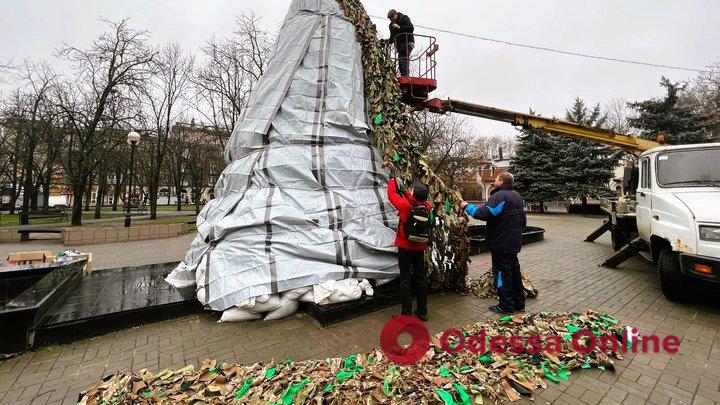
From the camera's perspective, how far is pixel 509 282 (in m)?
4.27

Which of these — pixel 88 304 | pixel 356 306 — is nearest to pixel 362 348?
pixel 356 306

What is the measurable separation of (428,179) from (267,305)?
3159 millimetres

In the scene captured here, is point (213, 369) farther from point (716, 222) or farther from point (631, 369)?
point (716, 222)

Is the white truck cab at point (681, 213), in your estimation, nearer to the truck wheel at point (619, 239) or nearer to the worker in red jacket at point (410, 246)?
the truck wheel at point (619, 239)

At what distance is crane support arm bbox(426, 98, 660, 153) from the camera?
9.15 meters

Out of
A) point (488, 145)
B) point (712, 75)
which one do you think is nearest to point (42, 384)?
point (712, 75)

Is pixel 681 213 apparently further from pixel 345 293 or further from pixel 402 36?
pixel 402 36

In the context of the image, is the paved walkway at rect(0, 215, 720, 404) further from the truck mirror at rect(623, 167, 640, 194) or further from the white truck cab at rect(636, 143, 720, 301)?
Answer: the truck mirror at rect(623, 167, 640, 194)

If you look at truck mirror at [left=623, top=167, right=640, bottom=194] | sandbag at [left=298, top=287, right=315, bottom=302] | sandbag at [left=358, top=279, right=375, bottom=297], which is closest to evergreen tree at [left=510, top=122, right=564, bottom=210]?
truck mirror at [left=623, top=167, right=640, bottom=194]

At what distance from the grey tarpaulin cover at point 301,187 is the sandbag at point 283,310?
21 centimetres

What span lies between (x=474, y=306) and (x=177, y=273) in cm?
508

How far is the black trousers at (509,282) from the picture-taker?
425cm

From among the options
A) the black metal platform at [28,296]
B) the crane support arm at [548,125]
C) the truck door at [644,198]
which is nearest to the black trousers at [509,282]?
the truck door at [644,198]

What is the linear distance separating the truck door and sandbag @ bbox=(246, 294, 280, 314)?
21.5ft
